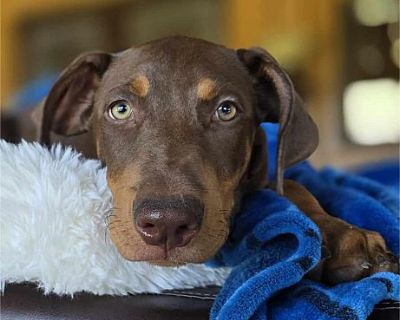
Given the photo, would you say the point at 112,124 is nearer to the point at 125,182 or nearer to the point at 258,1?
the point at 125,182

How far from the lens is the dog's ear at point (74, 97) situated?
180cm

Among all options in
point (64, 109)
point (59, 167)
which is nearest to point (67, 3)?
point (64, 109)

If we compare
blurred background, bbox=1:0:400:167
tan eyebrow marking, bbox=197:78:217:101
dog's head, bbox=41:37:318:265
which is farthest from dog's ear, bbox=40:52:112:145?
blurred background, bbox=1:0:400:167

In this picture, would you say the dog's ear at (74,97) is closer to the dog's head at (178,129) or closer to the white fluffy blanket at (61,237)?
the dog's head at (178,129)

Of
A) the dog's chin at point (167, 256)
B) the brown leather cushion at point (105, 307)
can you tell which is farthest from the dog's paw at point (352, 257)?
the dog's chin at point (167, 256)

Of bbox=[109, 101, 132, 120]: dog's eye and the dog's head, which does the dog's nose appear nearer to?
the dog's head

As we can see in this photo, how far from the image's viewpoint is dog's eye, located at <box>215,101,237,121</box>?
1615 mm

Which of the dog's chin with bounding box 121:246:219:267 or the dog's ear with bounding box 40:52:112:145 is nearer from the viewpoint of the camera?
the dog's chin with bounding box 121:246:219:267

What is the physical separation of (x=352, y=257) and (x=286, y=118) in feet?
1.40

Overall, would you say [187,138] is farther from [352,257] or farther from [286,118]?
[352,257]

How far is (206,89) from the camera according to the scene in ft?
5.23

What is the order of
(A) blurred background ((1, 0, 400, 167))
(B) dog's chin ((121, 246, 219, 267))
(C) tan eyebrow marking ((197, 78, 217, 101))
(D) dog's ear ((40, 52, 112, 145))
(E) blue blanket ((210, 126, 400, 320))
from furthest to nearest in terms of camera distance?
(A) blurred background ((1, 0, 400, 167)) → (D) dog's ear ((40, 52, 112, 145)) → (C) tan eyebrow marking ((197, 78, 217, 101)) → (B) dog's chin ((121, 246, 219, 267)) → (E) blue blanket ((210, 126, 400, 320))

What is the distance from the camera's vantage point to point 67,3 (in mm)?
6973

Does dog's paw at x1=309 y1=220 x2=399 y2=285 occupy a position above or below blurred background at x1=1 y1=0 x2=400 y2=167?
above
